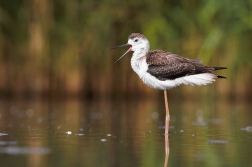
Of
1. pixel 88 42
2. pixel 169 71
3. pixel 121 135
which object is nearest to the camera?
pixel 121 135

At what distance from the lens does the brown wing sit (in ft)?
32.3

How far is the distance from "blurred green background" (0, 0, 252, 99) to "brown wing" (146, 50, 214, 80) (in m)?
5.92

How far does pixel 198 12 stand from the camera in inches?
629

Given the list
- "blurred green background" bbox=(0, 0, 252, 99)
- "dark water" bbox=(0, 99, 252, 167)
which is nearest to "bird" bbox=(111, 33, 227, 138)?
"dark water" bbox=(0, 99, 252, 167)

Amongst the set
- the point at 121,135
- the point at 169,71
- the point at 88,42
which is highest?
the point at 88,42

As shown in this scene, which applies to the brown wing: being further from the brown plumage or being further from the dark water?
the dark water

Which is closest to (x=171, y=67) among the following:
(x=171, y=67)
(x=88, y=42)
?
(x=171, y=67)

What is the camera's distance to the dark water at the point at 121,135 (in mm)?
6598

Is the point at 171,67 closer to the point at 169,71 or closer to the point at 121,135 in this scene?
the point at 169,71

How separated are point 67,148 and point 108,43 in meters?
9.40

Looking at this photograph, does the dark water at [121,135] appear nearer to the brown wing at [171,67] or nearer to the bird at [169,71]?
the bird at [169,71]

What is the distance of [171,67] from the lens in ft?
32.7

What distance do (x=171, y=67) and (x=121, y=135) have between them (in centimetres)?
151

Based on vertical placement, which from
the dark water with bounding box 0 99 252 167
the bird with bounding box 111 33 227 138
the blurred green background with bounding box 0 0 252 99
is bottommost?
the dark water with bounding box 0 99 252 167
